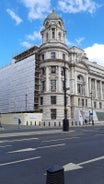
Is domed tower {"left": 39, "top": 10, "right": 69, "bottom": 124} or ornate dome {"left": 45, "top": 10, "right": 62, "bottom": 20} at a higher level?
ornate dome {"left": 45, "top": 10, "right": 62, "bottom": 20}

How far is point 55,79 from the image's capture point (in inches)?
2335

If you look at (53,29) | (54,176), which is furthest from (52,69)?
(54,176)

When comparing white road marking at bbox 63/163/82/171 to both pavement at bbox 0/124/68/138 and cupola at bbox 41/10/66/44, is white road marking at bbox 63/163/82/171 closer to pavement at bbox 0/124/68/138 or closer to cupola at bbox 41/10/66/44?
pavement at bbox 0/124/68/138

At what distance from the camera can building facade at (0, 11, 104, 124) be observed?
57.7m

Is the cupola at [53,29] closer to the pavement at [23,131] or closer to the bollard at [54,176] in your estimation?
the pavement at [23,131]

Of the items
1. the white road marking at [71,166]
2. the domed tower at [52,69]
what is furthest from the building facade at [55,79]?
the white road marking at [71,166]

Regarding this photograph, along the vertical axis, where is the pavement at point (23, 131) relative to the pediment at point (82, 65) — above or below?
below

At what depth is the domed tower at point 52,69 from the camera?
57188 mm

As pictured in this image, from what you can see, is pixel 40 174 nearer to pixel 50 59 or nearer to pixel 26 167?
pixel 26 167

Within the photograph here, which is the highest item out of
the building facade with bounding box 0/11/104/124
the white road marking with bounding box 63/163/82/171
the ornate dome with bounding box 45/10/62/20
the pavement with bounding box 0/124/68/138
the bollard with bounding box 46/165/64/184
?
the ornate dome with bounding box 45/10/62/20

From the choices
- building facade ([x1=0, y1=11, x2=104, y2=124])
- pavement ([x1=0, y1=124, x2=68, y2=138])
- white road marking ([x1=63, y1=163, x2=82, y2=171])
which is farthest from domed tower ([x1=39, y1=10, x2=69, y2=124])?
white road marking ([x1=63, y1=163, x2=82, y2=171])

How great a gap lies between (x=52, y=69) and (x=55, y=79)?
3029mm

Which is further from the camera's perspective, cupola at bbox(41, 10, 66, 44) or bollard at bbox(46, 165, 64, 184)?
cupola at bbox(41, 10, 66, 44)

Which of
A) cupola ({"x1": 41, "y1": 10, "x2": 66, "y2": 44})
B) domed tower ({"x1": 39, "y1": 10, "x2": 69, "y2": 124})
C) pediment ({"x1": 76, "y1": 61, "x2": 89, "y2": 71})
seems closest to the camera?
domed tower ({"x1": 39, "y1": 10, "x2": 69, "y2": 124})
